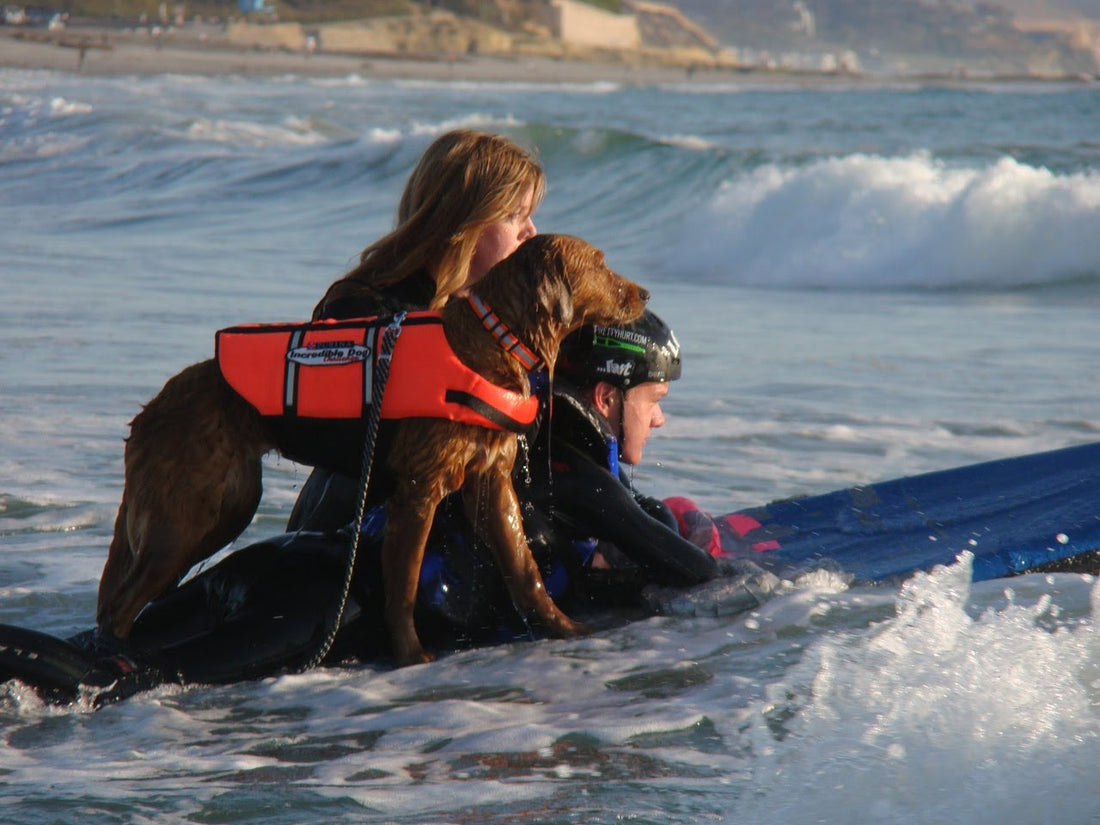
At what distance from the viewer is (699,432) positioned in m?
7.07

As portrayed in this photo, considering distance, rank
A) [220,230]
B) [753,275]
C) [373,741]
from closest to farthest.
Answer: [373,741], [753,275], [220,230]

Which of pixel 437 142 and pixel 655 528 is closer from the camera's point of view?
pixel 655 528

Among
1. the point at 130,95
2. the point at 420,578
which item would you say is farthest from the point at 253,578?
the point at 130,95

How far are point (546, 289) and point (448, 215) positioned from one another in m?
0.77

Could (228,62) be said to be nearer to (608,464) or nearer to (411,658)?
(608,464)

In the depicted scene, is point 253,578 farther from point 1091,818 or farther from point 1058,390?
point 1058,390

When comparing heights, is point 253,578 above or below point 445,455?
below

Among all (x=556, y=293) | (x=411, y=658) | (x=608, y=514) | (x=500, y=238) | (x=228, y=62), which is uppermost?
(x=228, y=62)

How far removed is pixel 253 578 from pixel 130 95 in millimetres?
42915

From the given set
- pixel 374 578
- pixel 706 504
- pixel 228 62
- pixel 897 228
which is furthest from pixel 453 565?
pixel 228 62

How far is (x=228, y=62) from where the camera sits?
7225 cm

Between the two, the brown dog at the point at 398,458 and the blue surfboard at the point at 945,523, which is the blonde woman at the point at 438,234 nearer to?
the brown dog at the point at 398,458

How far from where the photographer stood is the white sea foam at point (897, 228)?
14242 millimetres

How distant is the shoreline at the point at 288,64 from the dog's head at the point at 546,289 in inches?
2377
